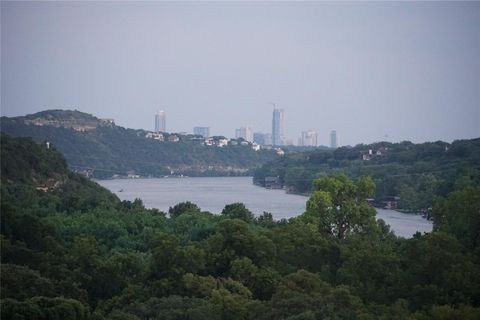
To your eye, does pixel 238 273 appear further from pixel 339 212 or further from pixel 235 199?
pixel 235 199

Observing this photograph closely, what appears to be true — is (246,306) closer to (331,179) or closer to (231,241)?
(231,241)

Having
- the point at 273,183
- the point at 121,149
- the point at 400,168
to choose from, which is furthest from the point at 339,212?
the point at 121,149

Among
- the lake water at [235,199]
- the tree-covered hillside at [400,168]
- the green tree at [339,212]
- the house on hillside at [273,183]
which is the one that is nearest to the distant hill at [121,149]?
the lake water at [235,199]

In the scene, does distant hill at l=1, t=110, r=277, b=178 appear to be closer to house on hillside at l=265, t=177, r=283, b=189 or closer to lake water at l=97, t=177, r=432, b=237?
lake water at l=97, t=177, r=432, b=237

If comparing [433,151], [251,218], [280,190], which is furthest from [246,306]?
[280,190]

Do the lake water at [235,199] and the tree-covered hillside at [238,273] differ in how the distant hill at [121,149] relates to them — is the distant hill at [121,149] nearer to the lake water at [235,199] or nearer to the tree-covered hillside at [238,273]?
the lake water at [235,199]
